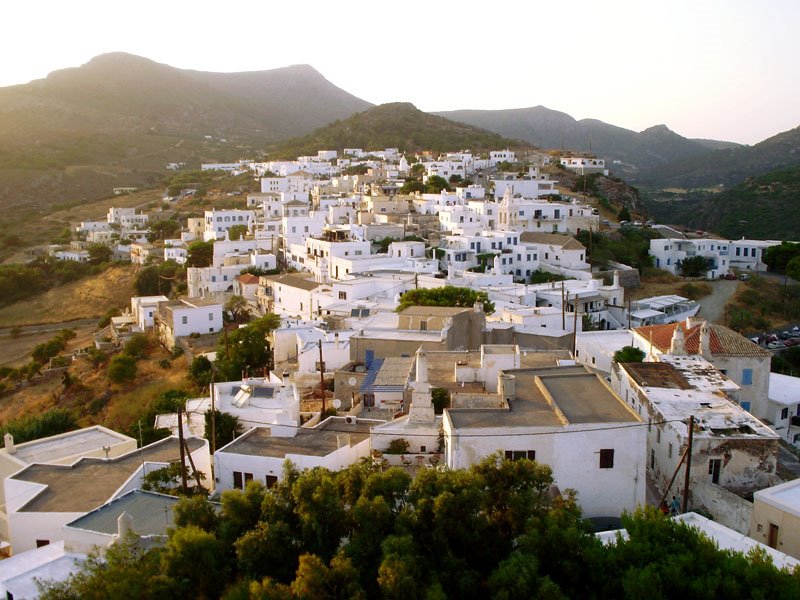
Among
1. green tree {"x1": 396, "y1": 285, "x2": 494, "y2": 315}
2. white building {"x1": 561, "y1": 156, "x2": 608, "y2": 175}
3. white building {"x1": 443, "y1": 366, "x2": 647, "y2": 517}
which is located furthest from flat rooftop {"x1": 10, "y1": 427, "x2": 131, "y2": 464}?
white building {"x1": 561, "y1": 156, "x2": 608, "y2": 175}

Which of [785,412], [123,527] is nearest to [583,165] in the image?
[785,412]

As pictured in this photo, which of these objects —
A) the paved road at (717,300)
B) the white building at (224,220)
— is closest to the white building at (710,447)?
the paved road at (717,300)

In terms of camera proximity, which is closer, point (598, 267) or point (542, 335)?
point (542, 335)

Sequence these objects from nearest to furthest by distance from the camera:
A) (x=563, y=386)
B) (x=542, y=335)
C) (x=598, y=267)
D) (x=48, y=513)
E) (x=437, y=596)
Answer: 1. (x=437, y=596)
2. (x=48, y=513)
3. (x=563, y=386)
4. (x=542, y=335)
5. (x=598, y=267)

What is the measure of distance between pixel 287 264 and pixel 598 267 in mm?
18721

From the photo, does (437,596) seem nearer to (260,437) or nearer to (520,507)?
(520,507)

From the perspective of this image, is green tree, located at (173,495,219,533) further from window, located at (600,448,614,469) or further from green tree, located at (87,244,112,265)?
green tree, located at (87,244,112,265)

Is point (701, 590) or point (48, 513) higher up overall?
point (701, 590)

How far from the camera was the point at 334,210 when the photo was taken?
165ft

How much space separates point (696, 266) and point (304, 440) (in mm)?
36887

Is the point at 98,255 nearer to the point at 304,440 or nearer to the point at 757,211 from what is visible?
the point at 304,440

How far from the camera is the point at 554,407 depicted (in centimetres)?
1411

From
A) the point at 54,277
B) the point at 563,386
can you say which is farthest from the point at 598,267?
the point at 54,277

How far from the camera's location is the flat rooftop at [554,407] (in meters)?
13.4
